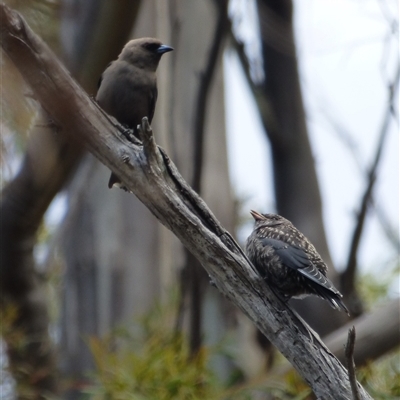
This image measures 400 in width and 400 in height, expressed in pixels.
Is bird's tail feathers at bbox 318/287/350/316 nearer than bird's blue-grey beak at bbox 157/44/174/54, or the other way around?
bird's tail feathers at bbox 318/287/350/316

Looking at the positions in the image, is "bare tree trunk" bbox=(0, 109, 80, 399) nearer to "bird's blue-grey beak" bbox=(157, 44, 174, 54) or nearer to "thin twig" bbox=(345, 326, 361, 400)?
"bird's blue-grey beak" bbox=(157, 44, 174, 54)

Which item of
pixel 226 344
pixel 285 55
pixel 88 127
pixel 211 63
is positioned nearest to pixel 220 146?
pixel 285 55

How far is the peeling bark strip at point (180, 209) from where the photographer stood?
3.33 meters

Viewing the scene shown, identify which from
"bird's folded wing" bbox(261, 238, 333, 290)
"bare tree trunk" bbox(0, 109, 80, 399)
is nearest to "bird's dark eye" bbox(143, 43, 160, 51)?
"bare tree trunk" bbox(0, 109, 80, 399)

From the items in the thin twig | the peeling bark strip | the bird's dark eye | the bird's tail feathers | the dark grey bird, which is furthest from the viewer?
the bird's dark eye

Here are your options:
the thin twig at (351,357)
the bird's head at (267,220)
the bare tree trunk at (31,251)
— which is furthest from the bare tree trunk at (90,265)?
the thin twig at (351,357)

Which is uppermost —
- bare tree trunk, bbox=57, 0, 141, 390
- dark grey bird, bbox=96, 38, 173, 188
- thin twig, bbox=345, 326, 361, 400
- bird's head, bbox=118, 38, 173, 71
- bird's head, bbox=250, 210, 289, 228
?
bird's head, bbox=118, 38, 173, 71

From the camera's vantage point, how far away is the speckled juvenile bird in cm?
371

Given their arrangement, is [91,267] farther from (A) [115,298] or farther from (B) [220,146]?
(B) [220,146]

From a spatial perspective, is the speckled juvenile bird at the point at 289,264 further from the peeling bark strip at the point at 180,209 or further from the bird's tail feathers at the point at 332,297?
the peeling bark strip at the point at 180,209

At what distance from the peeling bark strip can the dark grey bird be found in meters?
1.23

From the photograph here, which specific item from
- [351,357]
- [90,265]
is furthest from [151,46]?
[351,357]

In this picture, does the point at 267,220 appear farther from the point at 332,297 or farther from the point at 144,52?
the point at 144,52

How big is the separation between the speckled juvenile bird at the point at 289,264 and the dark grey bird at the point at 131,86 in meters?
1.15
